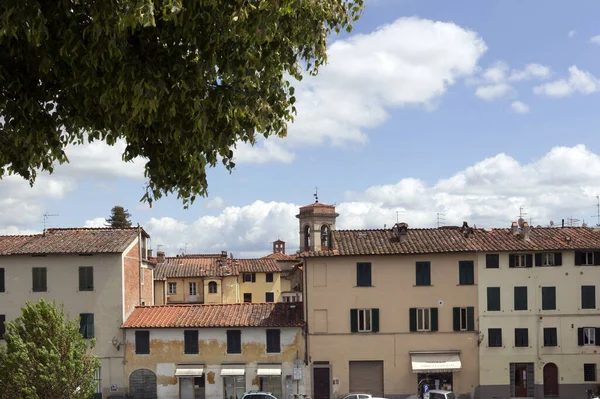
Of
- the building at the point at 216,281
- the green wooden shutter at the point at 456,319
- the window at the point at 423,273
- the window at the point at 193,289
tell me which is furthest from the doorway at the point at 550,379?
the window at the point at 193,289

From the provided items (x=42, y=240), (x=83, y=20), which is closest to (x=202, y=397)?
(x=42, y=240)

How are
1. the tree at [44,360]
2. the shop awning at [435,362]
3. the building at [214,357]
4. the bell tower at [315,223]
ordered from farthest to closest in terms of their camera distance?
the bell tower at [315,223] < the building at [214,357] < the shop awning at [435,362] < the tree at [44,360]

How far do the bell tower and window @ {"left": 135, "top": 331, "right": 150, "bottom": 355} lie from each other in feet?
62.5

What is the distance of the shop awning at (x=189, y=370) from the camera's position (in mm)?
39531

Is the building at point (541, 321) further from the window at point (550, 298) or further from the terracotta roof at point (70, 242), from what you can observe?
the terracotta roof at point (70, 242)

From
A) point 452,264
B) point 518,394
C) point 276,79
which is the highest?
point 276,79

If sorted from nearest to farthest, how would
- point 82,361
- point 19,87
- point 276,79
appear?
point 19,87 → point 276,79 → point 82,361

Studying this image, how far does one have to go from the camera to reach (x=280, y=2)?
778 cm

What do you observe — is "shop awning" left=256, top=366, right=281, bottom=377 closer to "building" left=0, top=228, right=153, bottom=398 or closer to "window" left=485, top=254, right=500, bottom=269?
"building" left=0, top=228, right=153, bottom=398

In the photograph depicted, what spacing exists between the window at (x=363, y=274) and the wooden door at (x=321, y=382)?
5.20m

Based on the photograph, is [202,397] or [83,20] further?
[202,397]

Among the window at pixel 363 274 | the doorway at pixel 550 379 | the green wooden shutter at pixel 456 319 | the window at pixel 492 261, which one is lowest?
the doorway at pixel 550 379

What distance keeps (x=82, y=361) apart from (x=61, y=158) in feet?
82.8

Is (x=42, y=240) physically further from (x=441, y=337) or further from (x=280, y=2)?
(x=280, y=2)
